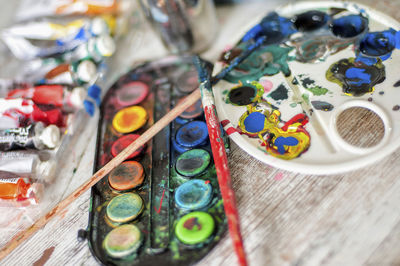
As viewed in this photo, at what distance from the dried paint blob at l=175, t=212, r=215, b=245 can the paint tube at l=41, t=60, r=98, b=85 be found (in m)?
0.43

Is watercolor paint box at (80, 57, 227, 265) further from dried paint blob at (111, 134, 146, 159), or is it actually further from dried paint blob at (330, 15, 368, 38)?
dried paint blob at (330, 15, 368, 38)

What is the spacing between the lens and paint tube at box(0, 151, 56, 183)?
0.72m

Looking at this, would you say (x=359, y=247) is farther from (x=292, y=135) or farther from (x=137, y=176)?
(x=137, y=176)

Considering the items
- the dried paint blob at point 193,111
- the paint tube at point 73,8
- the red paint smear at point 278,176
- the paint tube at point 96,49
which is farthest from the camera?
the paint tube at point 73,8

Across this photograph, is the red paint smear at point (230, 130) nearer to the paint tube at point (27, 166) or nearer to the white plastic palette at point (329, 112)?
the white plastic palette at point (329, 112)

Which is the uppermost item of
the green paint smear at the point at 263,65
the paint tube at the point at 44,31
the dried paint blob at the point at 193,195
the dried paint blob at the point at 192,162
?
the paint tube at the point at 44,31

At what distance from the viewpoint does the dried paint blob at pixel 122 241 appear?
1.96 ft

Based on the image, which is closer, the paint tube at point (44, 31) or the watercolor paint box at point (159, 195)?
the watercolor paint box at point (159, 195)

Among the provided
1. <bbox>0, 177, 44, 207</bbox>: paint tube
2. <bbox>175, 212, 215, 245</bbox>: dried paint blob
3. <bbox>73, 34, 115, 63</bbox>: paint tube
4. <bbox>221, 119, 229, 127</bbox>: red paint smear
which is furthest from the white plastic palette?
<bbox>0, 177, 44, 207</bbox>: paint tube

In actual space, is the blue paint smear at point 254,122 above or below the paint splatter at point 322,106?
below

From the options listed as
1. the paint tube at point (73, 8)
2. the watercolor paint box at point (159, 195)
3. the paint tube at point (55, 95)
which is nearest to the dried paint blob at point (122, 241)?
the watercolor paint box at point (159, 195)

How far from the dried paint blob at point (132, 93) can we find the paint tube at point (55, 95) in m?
0.08

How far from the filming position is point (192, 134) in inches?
28.6

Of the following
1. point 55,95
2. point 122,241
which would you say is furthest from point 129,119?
point 122,241
